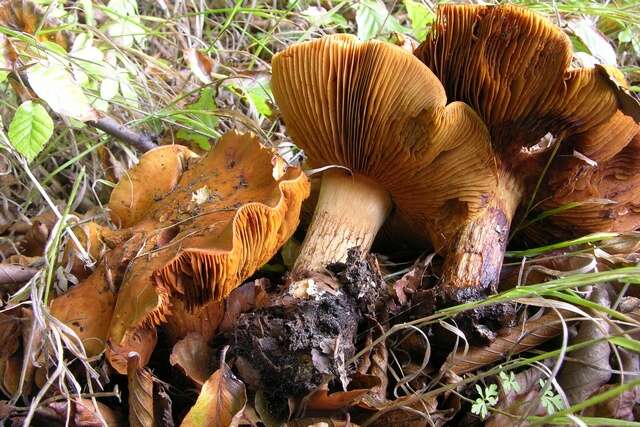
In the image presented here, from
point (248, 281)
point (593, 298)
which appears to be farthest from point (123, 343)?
point (593, 298)

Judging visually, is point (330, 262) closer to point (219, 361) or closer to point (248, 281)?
point (248, 281)

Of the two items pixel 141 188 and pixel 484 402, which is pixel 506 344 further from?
pixel 141 188

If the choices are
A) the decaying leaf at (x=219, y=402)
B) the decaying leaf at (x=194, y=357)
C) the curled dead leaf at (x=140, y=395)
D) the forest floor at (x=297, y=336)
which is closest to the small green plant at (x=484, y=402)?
the forest floor at (x=297, y=336)

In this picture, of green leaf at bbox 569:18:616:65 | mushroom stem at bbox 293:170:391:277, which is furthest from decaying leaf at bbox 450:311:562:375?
green leaf at bbox 569:18:616:65

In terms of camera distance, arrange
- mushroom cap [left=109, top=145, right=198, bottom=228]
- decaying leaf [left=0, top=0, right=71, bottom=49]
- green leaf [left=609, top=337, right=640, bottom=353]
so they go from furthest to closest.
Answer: decaying leaf [left=0, top=0, right=71, bottom=49], mushroom cap [left=109, top=145, right=198, bottom=228], green leaf [left=609, top=337, right=640, bottom=353]

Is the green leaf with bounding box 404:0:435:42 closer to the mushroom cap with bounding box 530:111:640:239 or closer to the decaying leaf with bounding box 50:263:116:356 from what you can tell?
the mushroom cap with bounding box 530:111:640:239

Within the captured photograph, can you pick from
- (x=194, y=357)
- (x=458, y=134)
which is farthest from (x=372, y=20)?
(x=194, y=357)
